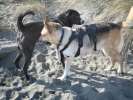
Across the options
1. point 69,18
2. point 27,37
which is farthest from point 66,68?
point 69,18

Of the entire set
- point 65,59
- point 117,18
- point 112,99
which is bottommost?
point 112,99

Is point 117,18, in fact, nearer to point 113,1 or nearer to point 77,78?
point 113,1

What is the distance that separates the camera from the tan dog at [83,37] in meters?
6.39

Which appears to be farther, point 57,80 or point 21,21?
point 57,80

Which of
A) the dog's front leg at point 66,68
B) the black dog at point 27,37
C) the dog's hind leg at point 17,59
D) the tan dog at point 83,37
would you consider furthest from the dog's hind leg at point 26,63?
the dog's front leg at point 66,68

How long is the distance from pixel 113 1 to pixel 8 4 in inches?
105

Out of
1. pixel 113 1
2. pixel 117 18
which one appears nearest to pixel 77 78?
pixel 117 18

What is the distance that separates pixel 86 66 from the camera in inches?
275

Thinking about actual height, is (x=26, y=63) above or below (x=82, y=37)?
below

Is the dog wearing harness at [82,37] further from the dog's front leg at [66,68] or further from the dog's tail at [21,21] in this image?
the dog's tail at [21,21]

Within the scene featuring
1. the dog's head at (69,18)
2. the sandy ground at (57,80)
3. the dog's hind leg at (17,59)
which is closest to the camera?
the sandy ground at (57,80)

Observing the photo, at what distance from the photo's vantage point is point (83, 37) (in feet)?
21.0

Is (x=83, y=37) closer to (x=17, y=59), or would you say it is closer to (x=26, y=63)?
(x=26, y=63)

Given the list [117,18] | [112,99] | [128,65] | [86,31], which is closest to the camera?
[112,99]
